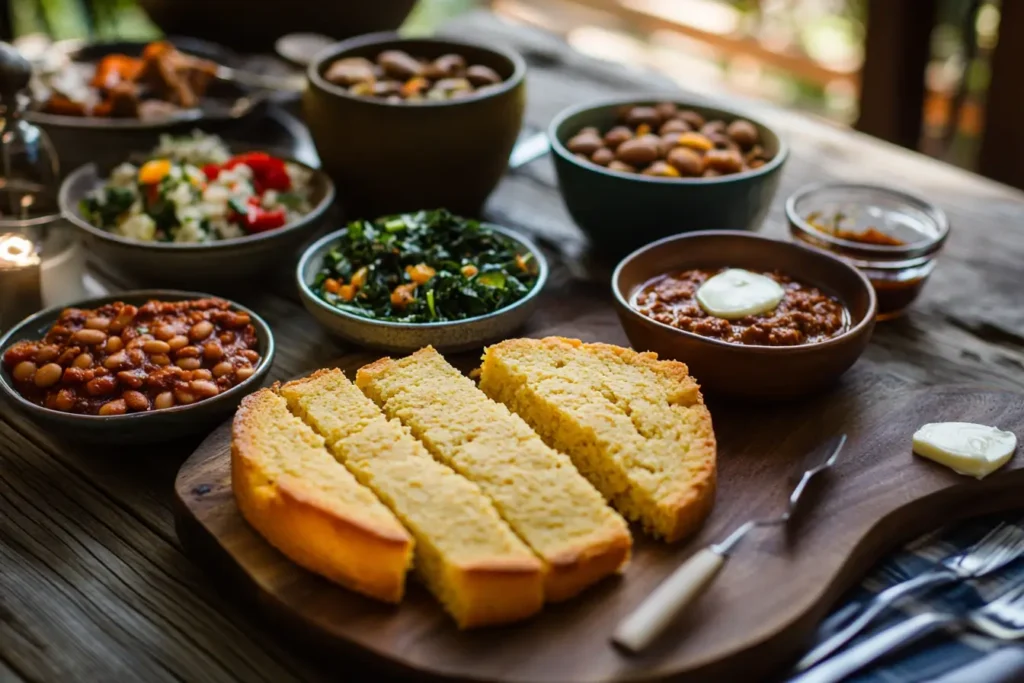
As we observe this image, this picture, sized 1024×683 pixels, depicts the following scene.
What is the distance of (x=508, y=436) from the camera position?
109 inches

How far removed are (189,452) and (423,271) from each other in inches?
38.1

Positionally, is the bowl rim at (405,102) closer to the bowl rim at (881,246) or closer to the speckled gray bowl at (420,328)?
the speckled gray bowl at (420,328)

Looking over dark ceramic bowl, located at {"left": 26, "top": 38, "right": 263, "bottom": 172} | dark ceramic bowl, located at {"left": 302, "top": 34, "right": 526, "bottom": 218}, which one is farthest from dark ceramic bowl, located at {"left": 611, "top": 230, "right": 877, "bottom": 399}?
dark ceramic bowl, located at {"left": 26, "top": 38, "right": 263, "bottom": 172}

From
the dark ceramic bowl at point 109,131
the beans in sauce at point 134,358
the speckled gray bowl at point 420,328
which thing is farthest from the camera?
the dark ceramic bowl at point 109,131

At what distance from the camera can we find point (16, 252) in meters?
3.46

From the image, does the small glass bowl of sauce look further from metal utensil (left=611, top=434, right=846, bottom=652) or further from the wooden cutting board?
metal utensil (left=611, top=434, right=846, bottom=652)

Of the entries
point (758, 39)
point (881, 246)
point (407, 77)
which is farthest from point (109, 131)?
point (758, 39)

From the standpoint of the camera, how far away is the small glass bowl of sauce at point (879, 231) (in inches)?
142

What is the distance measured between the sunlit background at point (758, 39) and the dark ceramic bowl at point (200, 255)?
2904 mm

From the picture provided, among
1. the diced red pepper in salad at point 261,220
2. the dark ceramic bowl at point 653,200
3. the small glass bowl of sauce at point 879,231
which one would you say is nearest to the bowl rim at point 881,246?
the small glass bowl of sauce at point 879,231

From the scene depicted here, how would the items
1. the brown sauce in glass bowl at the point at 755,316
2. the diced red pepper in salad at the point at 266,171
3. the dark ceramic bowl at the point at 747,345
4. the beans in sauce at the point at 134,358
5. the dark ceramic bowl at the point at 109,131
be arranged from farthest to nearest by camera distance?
the dark ceramic bowl at the point at 109,131 < the diced red pepper in salad at the point at 266,171 < the brown sauce in glass bowl at the point at 755,316 < the dark ceramic bowl at the point at 747,345 < the beans in sauce at the point at 134,358

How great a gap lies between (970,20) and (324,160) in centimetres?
468

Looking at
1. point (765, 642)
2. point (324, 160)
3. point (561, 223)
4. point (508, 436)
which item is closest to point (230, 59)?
point (324, 160)

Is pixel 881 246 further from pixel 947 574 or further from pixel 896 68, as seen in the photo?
pixel 896 68
